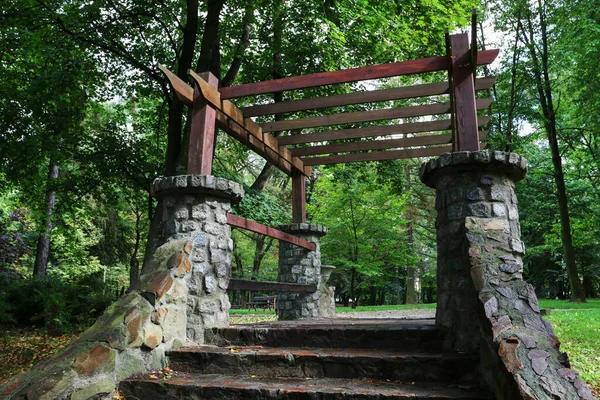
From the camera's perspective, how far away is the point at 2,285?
1049 cm

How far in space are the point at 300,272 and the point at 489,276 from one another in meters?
4.41

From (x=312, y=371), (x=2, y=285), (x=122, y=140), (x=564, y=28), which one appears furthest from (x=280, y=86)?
(x=564, y=28)

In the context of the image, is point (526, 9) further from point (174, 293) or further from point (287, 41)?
point (174, 293)

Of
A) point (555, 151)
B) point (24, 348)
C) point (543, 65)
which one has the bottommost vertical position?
point (24, 348)

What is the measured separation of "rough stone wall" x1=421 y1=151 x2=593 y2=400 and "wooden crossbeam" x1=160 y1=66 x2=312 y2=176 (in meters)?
2.27

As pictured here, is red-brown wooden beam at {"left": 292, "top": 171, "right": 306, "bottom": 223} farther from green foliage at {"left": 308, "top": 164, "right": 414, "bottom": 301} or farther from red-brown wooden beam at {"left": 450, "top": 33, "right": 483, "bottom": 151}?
green foliage at {"left": 308, "top": 164, "right": 414, "bottom": 301}

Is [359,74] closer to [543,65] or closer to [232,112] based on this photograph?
[232,112]

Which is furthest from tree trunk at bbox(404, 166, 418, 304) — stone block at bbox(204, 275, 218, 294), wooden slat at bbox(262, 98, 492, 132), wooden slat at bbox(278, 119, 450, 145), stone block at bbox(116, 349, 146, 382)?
stone block at bbox(116, 349, 146, 382)

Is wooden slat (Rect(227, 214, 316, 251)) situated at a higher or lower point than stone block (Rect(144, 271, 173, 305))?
higher

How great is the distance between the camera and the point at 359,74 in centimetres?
419

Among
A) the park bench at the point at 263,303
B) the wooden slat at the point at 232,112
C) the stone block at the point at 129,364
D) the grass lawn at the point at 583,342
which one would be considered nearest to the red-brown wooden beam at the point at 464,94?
the wooden slat at the point at 232,112

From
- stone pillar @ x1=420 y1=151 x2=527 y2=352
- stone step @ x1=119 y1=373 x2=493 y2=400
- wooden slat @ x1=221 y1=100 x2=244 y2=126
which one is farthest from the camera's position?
wooden slat @ x1=221 y1=100 x2=244 y2=126

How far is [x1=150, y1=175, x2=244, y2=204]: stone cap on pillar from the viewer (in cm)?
405

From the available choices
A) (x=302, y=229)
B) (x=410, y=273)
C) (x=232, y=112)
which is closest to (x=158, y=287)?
(x=232, y=112)
